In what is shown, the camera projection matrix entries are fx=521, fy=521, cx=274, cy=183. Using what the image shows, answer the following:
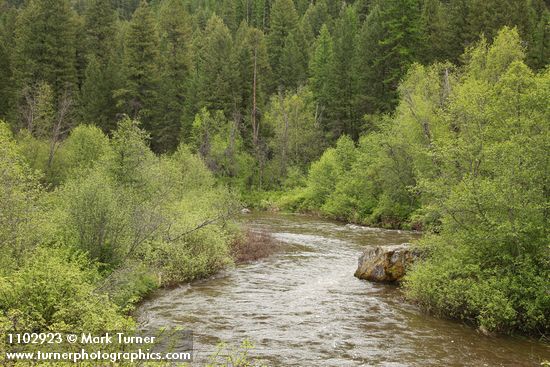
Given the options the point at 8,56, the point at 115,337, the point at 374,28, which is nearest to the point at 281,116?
the point at 374,28

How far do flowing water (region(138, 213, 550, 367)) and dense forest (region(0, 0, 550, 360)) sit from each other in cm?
104

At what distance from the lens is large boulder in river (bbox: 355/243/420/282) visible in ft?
67.4

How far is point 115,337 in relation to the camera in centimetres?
832

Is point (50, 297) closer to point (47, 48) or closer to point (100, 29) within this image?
point (47, 48)

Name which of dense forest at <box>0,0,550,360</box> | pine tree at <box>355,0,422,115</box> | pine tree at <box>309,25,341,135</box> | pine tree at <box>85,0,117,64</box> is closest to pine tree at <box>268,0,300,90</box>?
dense forest at <box>0,0,550,360</box>

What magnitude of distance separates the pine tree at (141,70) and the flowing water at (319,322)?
124 feet

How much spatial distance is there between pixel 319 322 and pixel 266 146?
45971 millimetres

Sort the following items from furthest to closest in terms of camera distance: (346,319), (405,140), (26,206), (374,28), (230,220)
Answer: (374,28) → (405,140) → (230,220) → (346,319) → (26,206)

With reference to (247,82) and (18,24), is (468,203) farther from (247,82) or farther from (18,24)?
(18,24)

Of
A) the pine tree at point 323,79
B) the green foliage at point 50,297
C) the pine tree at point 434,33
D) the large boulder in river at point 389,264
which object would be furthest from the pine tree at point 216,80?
the green foliage at point 50,297

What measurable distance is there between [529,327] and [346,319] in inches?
202

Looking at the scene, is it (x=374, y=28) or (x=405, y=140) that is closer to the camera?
(x=405, y=140)

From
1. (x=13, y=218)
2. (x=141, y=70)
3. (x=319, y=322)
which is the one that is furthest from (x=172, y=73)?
(x=319, y=322)

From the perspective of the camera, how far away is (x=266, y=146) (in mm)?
60688
